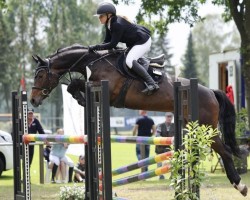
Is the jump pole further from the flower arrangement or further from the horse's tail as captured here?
the horse's tail

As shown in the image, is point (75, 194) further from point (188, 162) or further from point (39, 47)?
point (39, 47)

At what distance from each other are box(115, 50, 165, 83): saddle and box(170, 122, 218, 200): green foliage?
316 centimetres

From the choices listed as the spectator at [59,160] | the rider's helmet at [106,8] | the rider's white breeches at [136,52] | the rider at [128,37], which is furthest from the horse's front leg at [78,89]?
the spectator at [59,160]

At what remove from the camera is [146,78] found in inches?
356

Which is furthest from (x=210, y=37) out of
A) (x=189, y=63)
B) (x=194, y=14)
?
(x=194, y=14)

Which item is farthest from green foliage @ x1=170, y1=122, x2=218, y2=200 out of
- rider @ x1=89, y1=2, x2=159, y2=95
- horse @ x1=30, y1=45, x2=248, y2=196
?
rider @ x1=89, y1=2, x2=159, y2=95

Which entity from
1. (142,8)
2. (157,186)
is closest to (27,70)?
(142,8)

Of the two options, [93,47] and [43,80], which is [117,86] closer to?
[93,47]

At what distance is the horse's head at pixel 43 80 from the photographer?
9.38 metres

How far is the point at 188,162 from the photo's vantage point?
6.03 meters

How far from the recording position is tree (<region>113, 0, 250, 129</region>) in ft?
54.3

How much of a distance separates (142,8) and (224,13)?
108 inches

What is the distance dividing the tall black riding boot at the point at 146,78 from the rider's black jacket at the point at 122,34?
1.08ft

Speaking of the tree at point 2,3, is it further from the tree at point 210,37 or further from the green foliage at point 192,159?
the tree at point 210,37
